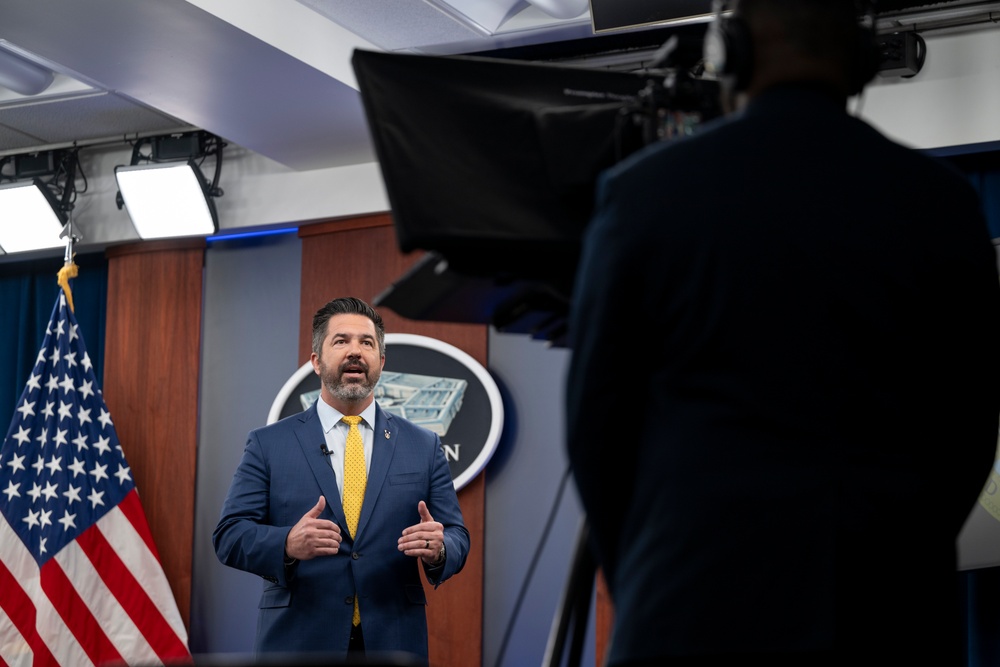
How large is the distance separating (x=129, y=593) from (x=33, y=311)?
1.85 meters

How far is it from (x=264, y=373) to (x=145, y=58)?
183 cm

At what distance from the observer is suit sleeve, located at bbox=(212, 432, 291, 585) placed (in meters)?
3.11

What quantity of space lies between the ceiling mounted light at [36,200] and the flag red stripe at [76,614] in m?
1.62

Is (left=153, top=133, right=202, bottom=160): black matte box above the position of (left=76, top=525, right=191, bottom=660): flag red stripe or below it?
above

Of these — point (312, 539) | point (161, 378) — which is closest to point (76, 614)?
point (161, 378)

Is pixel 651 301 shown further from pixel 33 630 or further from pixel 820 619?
pixel 33 630

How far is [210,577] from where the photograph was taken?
17.7ft

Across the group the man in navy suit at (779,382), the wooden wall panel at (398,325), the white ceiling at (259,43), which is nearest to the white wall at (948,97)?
the white ceiling at (259,43)

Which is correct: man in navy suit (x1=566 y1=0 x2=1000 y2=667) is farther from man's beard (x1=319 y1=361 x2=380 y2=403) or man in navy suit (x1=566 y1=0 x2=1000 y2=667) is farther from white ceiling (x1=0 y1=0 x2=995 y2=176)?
white ceiling (x1=0 y1=0 x2=995 y2=176)

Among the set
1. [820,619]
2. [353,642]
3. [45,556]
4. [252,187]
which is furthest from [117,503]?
[820,619]

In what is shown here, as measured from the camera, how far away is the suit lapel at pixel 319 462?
329 cm

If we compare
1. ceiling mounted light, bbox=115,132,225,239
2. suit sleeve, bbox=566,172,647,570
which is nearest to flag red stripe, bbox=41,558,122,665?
ceiling mounted light, bbox=115,132,225,239

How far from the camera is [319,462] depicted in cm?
333

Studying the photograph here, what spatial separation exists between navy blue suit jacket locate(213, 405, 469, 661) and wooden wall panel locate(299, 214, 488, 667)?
1.39 meters
